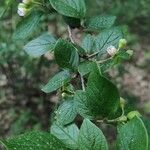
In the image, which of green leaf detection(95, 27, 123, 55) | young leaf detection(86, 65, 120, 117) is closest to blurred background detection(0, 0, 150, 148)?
green leaf detection(95, 27, 123, 55)

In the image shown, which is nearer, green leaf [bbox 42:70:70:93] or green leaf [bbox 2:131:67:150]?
green leaf [bbox 2:131:67:150]

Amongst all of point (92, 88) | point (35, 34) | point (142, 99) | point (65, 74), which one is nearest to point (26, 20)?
point (65, 74)

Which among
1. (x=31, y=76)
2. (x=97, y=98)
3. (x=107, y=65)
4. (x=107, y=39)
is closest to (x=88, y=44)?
(x=107, y=39)

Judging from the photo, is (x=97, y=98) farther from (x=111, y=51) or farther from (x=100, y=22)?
(x=100, y=22)

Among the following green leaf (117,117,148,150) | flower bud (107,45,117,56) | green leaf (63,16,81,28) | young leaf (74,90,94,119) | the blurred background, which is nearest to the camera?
green leaf (117,117,148,150)

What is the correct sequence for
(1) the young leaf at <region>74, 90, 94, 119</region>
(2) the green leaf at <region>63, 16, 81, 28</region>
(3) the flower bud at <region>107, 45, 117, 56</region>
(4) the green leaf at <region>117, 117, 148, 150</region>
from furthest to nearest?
(2) the green leaf at <region>63, 16, 81, 28</region>
(3) the flower bud at <region>107, 45, 117, 56</region>
(1) the young leaf at <region>74, 90, 94, 119</region>
(4) the green leaf at <region>117, 117, 148, 150</region>

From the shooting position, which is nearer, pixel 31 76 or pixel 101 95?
pixel 101 95

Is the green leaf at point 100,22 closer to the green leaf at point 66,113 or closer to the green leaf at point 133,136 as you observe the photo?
the green leaf at point 66,113

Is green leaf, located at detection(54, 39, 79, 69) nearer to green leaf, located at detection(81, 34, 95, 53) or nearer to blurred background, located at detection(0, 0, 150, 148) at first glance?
green leaf, located at detection(81, 34, 95, 53)
